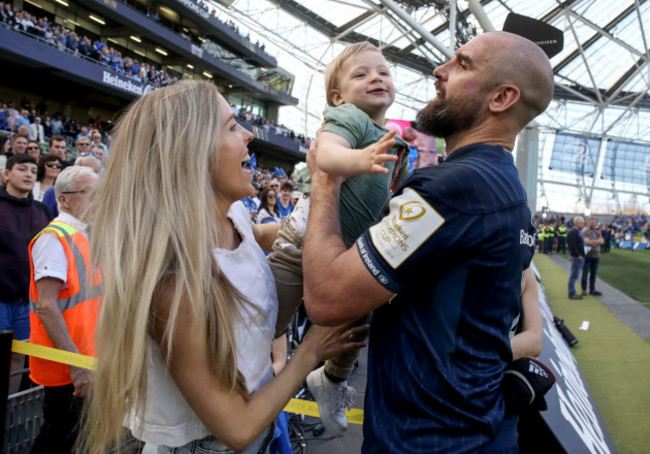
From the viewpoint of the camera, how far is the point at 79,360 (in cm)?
243

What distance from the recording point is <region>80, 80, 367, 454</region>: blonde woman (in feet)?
3.96

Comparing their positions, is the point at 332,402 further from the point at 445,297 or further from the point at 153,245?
the point at 153,245

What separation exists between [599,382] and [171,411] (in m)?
6.55

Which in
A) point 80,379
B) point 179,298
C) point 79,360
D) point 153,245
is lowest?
point 80,379

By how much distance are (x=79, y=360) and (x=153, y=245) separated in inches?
64.4

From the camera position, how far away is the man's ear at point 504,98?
4.73 feet

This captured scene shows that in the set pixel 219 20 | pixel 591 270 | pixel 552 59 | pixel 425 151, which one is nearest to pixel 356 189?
pixel 425 151

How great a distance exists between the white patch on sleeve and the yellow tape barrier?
1.23 metres

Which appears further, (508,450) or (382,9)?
(382,9)

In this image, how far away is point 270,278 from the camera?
60.3 inches

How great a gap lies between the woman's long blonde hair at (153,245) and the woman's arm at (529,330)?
132 cm

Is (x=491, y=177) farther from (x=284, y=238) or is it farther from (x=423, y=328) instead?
(x=284, y=238)

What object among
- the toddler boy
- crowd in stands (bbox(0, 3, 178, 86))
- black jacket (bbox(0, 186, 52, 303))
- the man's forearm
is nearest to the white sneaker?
the toddler boy

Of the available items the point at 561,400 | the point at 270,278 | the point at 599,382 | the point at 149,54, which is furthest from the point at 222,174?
the point at 149,54
